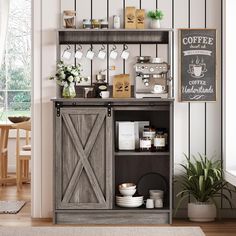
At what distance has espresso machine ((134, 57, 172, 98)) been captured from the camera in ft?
21.4

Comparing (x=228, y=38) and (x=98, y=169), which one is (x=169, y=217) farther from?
(x=228, y=38)

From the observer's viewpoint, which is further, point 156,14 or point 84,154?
point 156,14

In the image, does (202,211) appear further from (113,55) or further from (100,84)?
(113,55)

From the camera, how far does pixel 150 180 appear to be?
22.3 feet

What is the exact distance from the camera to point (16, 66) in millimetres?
10008

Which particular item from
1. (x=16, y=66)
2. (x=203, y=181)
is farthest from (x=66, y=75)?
(x=16, y=66)

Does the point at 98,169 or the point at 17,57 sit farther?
the point at 17,57

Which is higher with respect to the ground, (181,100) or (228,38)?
(228,38)

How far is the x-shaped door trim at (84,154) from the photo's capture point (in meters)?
6.39

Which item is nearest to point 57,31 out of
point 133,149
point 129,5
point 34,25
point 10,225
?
point 34,25

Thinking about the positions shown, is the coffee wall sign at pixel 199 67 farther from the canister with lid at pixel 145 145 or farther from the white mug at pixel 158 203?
the white mug at pixel 158 203

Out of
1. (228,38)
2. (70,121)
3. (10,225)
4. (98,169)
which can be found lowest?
(10,225)

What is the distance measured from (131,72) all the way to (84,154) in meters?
0.92

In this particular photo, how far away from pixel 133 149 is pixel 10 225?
1.28 m
